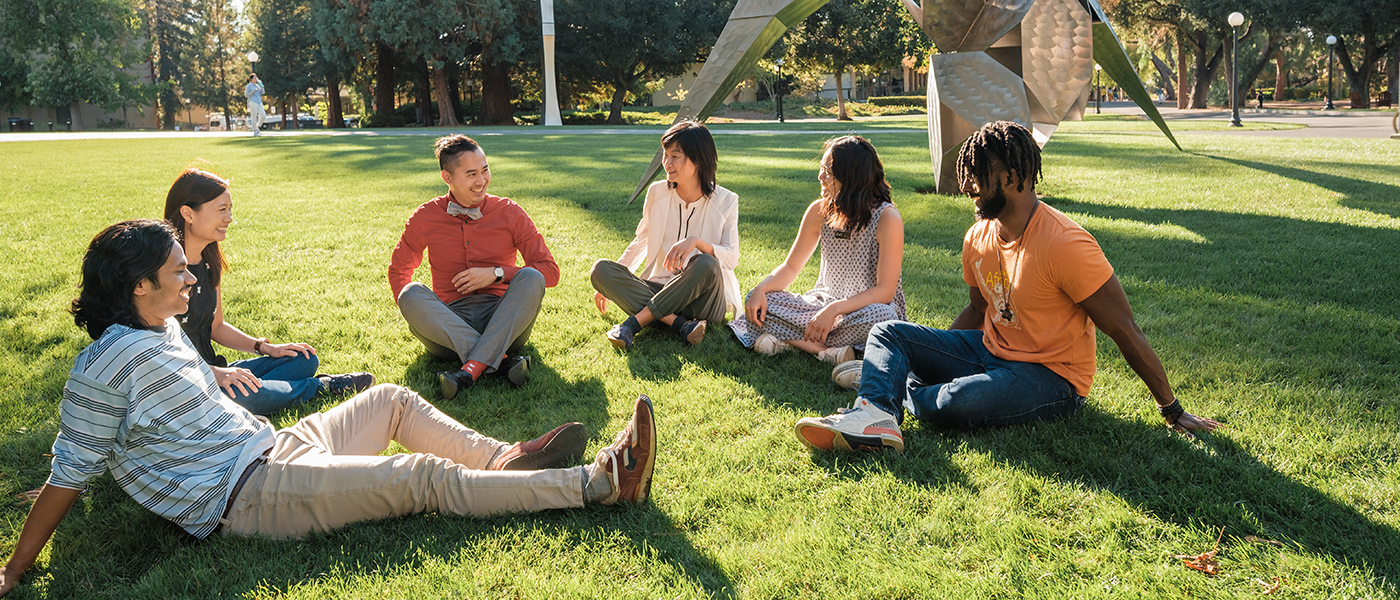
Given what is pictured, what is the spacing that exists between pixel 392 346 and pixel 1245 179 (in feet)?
32.5

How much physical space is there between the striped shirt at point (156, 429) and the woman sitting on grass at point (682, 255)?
7.05ft

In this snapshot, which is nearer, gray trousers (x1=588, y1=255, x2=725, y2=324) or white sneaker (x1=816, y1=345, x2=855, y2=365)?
white sneaker (x1=816, y1=345, x2=855, y2=365)

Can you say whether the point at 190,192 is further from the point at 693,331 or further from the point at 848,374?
the point at 848,374

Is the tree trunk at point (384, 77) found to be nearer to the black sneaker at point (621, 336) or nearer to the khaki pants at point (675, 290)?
the khaki pants at point (675, 290)

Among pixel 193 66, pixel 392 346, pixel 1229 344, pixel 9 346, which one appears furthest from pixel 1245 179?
pixel 193 66

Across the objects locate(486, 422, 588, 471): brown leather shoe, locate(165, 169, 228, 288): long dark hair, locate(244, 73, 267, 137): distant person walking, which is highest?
locate(244, 73, 267, 137): distant person walking

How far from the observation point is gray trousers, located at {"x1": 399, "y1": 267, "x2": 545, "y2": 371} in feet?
13.1

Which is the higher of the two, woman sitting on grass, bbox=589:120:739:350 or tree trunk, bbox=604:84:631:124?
tree trunk, bbox=604:84:631:124

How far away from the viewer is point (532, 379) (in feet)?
13.3

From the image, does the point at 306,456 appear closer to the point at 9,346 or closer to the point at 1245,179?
the point at 9,346

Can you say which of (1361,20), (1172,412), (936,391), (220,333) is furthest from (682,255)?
(1361,20)

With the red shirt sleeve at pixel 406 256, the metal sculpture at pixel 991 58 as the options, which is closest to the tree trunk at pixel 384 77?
the metal sculpture at pixel 991 58

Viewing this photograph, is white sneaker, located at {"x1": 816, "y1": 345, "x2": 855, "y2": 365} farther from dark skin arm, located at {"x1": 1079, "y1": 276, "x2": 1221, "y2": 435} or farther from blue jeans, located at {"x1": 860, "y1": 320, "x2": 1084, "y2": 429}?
dark skin arm, located at {"x1": 1079, "y1": 276, "x2": 1221, "y2": 435}

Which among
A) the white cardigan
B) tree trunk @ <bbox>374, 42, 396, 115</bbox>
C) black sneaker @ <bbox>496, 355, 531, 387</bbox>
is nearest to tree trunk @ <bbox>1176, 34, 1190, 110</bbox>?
tree trunk @ <bbox>374, 42, 396, 115</bbox>
